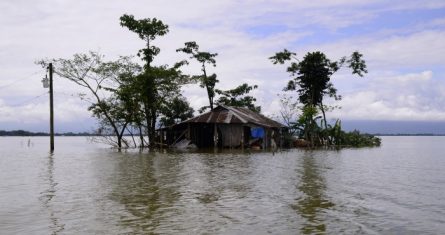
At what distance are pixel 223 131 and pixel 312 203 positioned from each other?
27048 millimetres

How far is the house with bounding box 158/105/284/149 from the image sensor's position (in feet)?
121

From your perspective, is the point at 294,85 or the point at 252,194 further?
the point at 294,85

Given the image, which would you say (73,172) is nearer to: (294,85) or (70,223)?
(70,223)

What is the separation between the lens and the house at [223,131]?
36844 mm

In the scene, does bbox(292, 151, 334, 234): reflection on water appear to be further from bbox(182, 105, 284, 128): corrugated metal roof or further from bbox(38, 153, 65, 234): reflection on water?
bbox(182, 105, 284, 128): corrugated metal roof

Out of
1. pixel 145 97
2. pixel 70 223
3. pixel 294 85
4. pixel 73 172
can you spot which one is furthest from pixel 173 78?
pixel 70 223

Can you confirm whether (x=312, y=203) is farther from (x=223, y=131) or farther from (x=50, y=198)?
(x=223, y=131)

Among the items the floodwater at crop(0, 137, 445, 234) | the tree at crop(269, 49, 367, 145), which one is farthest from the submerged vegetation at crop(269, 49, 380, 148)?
the floodwater at crop(0, 137, 445, 234)

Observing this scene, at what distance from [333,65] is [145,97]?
18085 mm

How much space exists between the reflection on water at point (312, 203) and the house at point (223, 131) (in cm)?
1963

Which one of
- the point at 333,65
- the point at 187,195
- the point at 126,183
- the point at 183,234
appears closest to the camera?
the point at 183,234

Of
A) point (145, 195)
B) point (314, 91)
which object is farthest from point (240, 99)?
point (145, 195)

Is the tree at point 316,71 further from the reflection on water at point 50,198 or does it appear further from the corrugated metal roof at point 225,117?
the reflection on water at point 50,198

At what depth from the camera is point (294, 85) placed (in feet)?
150
